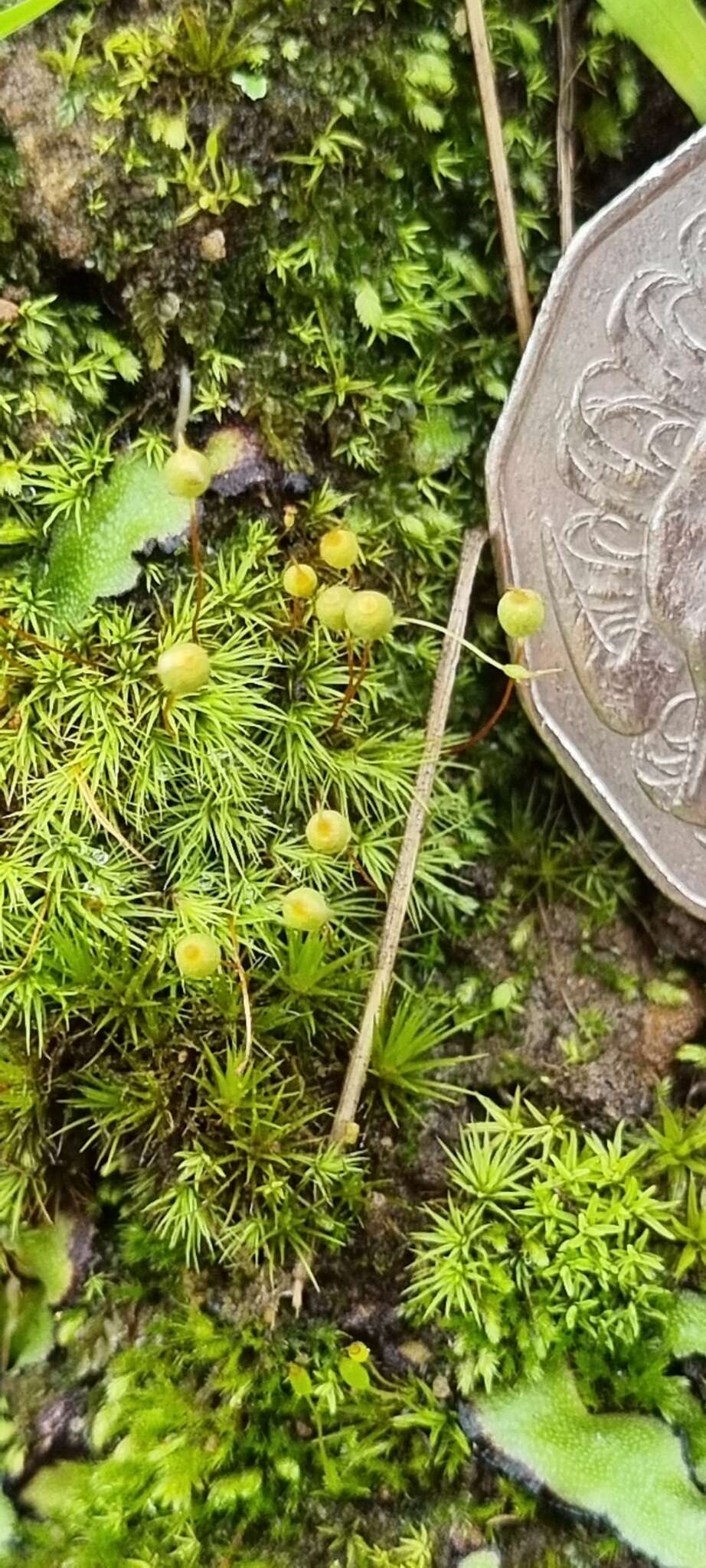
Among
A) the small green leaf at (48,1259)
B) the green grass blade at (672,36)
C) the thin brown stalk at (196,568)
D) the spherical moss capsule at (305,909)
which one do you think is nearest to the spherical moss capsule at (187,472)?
the thin brown stalk at (196,568)

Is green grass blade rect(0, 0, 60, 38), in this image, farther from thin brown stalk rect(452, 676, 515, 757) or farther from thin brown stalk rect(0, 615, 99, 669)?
thin brown stalk rect(452, 676, 515, 757)

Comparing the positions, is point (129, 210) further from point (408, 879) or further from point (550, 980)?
point (550, 980)

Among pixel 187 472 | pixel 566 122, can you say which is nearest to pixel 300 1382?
pixel 187 472

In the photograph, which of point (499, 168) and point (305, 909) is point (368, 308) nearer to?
point (499, 168)

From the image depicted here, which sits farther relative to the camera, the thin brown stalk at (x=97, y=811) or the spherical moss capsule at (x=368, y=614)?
the thin brown stalk at (x=97, y=811)

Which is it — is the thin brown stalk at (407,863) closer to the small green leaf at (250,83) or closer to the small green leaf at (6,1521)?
the small green leaf at (6,1521)

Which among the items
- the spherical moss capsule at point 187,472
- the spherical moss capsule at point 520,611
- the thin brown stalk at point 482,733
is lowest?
the thin brown stalk at point 482,733

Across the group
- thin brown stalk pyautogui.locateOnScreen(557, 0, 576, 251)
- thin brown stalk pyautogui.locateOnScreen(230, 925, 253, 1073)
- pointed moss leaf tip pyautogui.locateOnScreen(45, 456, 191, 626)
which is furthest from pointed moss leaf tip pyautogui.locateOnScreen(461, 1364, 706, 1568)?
thin brown stalk pyautogui.locateOnScreen(557, 0, 576, 251)
